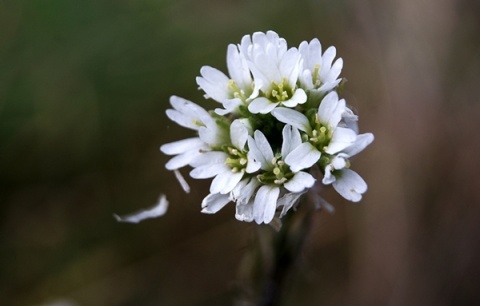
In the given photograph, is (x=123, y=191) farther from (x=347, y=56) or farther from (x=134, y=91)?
(x=347, y=56)

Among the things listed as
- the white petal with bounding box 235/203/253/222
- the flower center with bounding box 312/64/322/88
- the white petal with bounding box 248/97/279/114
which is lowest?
the white petal with bounding box 235/203/253/222

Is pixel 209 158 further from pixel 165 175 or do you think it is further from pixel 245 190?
pixel 165 175

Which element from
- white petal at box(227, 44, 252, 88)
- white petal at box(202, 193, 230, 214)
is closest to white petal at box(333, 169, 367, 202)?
white petal at box(202, 193, 230, 214)

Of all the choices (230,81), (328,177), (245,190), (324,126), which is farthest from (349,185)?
(230,81)

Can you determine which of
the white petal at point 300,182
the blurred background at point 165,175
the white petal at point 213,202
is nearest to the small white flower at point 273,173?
the white petal at point 300,182

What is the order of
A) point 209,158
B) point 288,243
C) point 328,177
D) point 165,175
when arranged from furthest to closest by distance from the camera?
point 165,175
point 288,243
point 209,158
point 328,177

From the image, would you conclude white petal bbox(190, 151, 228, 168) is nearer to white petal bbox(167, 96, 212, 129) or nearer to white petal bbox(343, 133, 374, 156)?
white petal bbox(167, 96, 212, 129)

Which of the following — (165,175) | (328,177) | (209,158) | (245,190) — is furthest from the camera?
(165,175)
